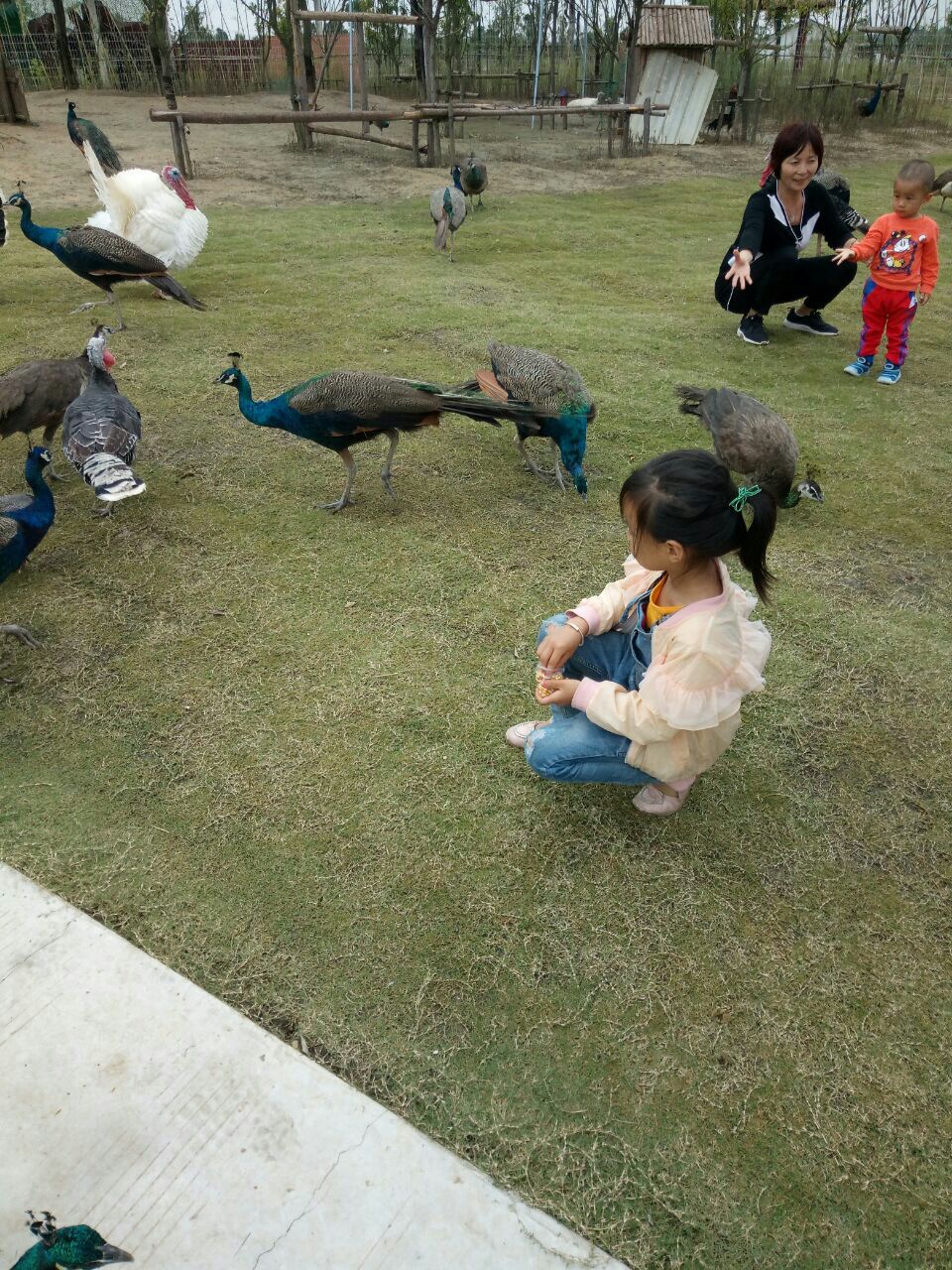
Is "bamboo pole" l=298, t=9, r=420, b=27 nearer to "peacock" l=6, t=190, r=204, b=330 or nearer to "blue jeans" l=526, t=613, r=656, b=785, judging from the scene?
"peacock" l=6, t=190, r=204, b=330

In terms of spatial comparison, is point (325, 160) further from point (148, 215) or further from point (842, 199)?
point (842, 199)

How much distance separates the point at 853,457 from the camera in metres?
4.82

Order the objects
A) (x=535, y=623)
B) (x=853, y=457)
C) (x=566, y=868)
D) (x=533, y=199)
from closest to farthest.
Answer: (x=566, y=868) → (x=535, y=623) → (x=853, y=457) → (x=533, y=199)

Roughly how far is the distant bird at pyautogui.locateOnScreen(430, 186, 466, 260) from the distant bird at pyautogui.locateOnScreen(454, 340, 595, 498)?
4.85m

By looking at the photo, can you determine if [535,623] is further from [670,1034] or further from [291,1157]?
[291,1157]

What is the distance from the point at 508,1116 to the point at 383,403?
3.01 metres

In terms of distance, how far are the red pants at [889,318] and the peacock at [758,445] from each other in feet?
6.89

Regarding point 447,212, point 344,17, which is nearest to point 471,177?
point 447,212

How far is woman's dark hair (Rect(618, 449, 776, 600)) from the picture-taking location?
1.88 m

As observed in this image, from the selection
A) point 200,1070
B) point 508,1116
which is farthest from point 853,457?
point 200,1070

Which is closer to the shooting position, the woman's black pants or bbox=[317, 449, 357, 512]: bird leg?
bbox=[317, 449, 357, 512]: bird leg

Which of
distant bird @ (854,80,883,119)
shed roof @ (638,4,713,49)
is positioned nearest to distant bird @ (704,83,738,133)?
shed roof @ (638,4,713,49)

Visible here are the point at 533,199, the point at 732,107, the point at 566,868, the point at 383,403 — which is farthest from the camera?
the point at 732,107

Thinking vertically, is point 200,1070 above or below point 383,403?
below
